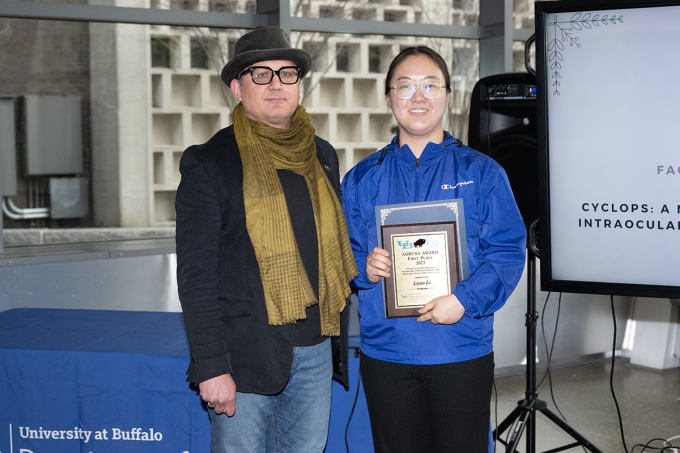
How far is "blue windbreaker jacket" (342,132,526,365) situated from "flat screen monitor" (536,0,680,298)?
476mm

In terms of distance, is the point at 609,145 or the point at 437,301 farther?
the point at 609,145

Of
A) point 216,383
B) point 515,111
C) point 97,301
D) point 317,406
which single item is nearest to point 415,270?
point 317,406

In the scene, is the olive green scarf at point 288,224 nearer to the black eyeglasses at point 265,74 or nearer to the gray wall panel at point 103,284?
the black eyeglasses at point 265,74

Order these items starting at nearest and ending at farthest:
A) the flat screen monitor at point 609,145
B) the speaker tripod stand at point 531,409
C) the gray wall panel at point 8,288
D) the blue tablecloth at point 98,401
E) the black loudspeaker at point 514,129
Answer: the flat screen monitor at point 609,145
the blue tablecloth at point 98,401
the speaker tripod stand at point 531,409
the black loudspeaker at point 514,129
the gray wall panel at point 8,288

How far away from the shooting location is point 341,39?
4660mm

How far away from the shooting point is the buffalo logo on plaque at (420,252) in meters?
1.80

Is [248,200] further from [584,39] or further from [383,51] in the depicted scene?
[383,51]

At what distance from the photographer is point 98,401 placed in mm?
2330

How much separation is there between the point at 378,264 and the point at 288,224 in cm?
29

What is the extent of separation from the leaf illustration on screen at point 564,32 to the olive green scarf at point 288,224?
924 millimetres

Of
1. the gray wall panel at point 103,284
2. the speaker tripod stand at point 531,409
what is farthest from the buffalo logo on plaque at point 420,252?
the gray wall panel at point 103,284

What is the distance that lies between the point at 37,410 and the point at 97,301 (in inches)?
48.8

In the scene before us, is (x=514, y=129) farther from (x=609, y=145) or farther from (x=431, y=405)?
(x=431, y=405)

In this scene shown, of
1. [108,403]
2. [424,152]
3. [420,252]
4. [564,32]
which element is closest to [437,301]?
[420,252]
